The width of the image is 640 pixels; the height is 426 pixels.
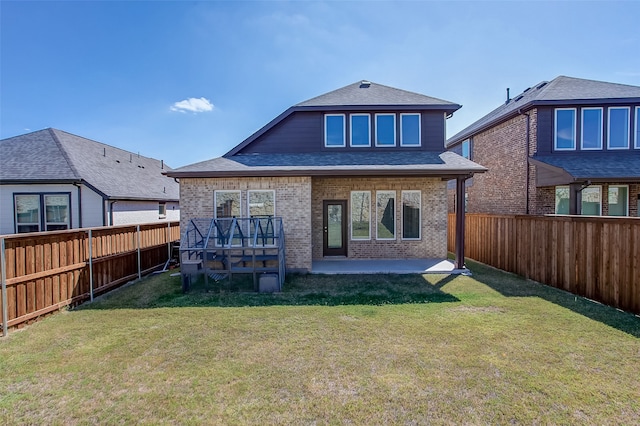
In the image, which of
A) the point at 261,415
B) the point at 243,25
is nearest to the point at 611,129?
the point at 243,25

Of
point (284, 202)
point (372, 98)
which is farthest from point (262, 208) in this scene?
point (372, 98)

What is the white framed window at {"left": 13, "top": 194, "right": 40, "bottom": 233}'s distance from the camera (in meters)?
11.2

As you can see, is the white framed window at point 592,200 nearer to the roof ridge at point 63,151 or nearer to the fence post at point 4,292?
the fence post at point 4,292

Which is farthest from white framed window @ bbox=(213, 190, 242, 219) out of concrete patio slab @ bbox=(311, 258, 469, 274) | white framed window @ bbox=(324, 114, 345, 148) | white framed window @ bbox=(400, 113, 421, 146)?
white framed window @ bbox=(400, 113, 421, 146)

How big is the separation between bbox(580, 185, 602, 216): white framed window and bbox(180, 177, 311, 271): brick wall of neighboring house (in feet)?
35.1

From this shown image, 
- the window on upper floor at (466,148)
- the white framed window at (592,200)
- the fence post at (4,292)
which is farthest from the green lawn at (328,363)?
the window on upper floor at (466,148)

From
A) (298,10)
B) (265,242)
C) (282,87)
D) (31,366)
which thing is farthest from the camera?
(282,87)

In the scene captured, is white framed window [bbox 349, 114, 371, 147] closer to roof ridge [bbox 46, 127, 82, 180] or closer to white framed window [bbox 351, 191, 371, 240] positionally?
white framed window [bbox 351, 191, 371, 240]

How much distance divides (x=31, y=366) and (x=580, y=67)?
2220cm

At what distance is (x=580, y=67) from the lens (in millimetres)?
14602

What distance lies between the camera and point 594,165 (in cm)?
1047

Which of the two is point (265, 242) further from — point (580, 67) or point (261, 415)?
point (580, 67)

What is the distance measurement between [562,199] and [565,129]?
2.79 metres

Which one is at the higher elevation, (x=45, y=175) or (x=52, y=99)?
(x=52, y=99)
